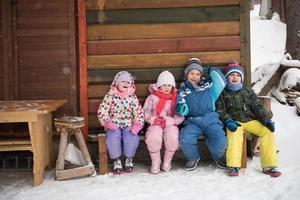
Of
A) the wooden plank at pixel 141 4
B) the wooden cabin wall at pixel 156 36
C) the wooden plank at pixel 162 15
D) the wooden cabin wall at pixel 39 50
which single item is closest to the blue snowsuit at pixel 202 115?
the wooden cabin wall at pixel 156 36

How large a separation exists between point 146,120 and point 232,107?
119cm

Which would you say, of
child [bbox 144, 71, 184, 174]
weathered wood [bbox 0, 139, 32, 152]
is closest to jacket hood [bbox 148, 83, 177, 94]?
child [bbox 144, 71, 184, 174]

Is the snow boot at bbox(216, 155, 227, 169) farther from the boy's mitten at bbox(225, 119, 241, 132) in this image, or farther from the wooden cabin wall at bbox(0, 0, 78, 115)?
the wooden cabin wall at bbox(0, 0, 78, 115)

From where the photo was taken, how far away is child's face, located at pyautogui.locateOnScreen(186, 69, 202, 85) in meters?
5.26

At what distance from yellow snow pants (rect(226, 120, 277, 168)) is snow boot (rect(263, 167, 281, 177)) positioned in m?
0.04

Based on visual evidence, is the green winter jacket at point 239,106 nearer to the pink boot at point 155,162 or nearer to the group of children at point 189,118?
the group of children at point 189,118

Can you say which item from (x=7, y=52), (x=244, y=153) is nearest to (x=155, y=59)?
(x=244, y=153)

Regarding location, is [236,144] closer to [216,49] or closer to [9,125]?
[216,49]

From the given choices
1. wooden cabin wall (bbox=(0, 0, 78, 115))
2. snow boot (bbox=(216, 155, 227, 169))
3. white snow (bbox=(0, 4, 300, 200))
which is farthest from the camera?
wooden cabin wall (bbox=(0, 0, 78, 115))

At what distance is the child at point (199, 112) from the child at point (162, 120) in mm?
126

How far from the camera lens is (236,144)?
191 inches

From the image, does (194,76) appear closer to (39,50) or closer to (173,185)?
(173,185)

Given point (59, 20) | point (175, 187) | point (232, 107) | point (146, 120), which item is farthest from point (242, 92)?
point (59, 20)

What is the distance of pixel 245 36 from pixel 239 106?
3.37 feet
